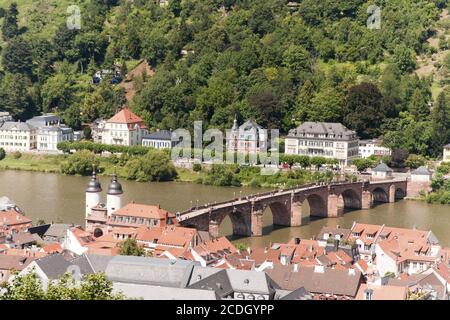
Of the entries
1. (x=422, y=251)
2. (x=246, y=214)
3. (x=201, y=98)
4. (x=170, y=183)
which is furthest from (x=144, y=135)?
(x=422, y=251)

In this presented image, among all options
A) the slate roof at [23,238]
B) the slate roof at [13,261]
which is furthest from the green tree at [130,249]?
the slate roof at [23,238]

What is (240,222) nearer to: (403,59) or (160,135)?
(160,135)

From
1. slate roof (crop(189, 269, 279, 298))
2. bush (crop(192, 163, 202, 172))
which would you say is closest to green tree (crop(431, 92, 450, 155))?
bush (crop(192, 163, 202, 172))

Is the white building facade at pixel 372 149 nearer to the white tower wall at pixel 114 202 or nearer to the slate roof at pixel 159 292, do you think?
the white tower wall at pixel 114 202

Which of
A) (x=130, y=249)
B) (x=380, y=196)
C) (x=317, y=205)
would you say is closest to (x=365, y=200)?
(x=380, y=196)

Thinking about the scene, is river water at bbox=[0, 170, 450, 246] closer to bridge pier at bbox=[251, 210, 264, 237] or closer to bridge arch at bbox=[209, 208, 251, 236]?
bridge pier at bbox=[251, 210, 264, 237]

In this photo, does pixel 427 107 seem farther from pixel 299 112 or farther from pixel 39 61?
pixel 39 61
